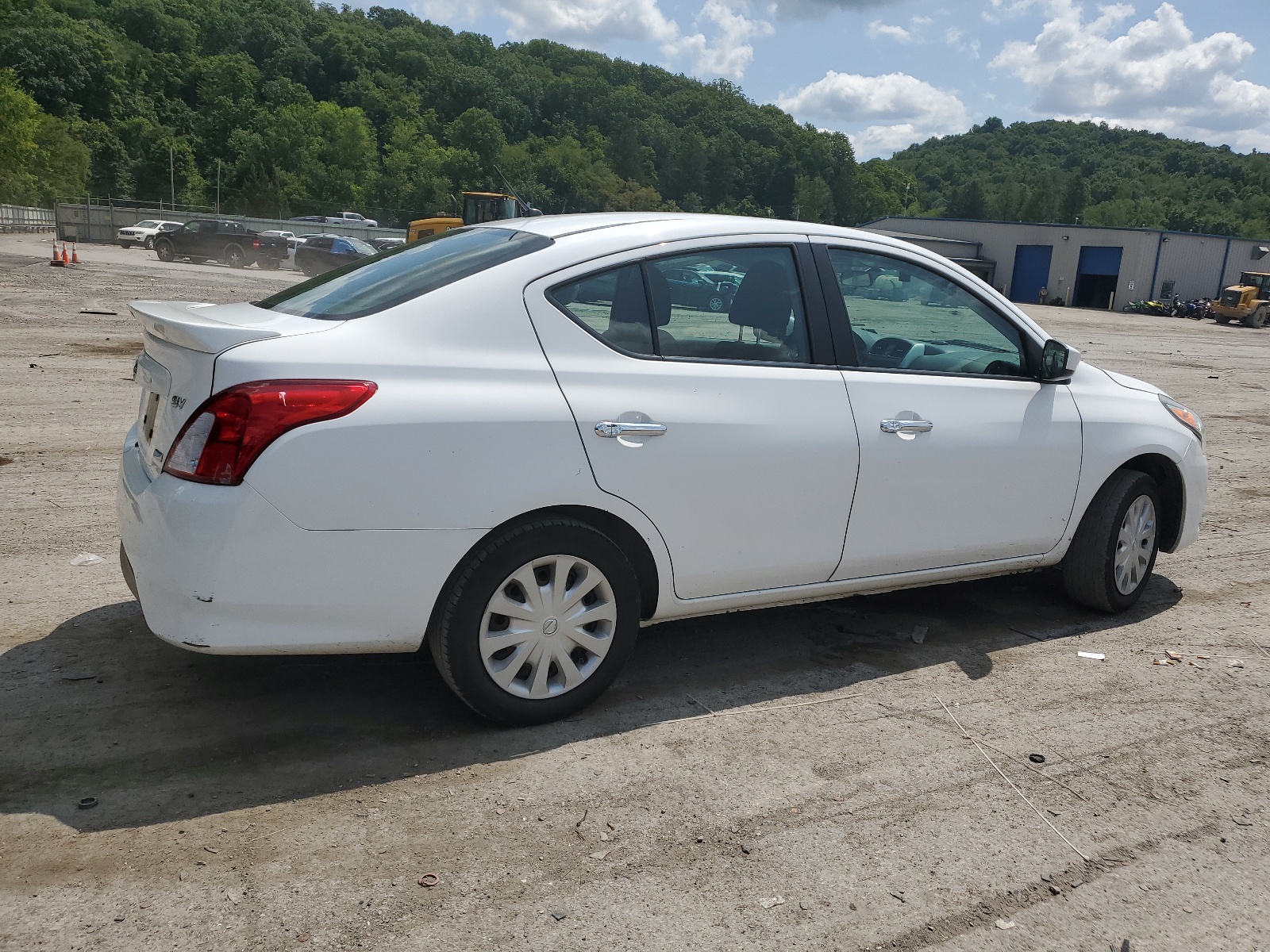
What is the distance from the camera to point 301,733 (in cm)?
363

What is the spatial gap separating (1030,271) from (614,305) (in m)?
71.6

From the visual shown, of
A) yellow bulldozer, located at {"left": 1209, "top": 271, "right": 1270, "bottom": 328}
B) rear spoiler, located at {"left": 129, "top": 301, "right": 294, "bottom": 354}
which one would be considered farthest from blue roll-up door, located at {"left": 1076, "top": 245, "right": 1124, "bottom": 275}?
rear spoiler, located at {"left": 129, "top": 301, "right": 294, "bottom": 354}

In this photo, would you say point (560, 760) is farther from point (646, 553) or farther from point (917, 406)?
point (917, 406)

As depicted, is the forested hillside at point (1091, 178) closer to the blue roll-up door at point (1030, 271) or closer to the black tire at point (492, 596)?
the blue roll-up door at point (1030, 271)

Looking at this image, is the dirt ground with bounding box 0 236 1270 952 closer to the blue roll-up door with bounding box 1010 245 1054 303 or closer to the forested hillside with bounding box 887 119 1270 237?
the blue roll-up door with bounding box 1010 245 1054 303

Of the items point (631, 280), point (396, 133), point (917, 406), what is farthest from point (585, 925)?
point (396, 133)

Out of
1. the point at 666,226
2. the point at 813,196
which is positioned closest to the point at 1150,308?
the point at 666,226

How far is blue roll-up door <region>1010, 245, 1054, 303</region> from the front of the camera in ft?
223

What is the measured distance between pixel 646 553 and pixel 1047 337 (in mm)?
2340

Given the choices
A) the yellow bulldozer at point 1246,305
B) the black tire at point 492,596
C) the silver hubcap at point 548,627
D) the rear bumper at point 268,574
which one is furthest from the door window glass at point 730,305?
the yellow bulldozer at point 1246,305

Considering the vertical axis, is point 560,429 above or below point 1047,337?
below

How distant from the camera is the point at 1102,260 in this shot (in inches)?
2530

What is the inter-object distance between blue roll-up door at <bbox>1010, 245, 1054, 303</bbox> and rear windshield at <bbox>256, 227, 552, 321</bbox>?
227 ft

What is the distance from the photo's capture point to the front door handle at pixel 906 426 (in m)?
4.24
